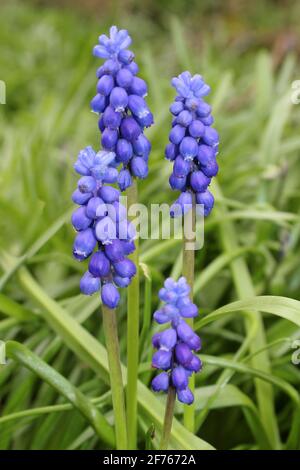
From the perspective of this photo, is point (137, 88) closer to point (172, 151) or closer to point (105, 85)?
point (105, 85)

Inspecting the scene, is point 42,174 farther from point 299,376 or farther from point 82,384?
point 299,376

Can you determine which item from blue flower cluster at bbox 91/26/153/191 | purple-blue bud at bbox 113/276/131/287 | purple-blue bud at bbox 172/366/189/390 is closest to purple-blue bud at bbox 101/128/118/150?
blue flower cluster at bbox 91/26/153/191

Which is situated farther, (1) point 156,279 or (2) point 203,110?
(1) point 156,279

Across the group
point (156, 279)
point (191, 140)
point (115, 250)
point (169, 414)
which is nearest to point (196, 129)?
point (191, 140)

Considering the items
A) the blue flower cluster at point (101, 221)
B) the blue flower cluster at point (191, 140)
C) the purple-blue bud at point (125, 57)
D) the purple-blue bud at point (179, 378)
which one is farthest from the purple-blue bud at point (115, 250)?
the purple-blue bud at point (125, 57)

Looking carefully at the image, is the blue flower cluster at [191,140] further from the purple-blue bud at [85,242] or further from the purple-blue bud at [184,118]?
the purple-blue bud at [85,242]
